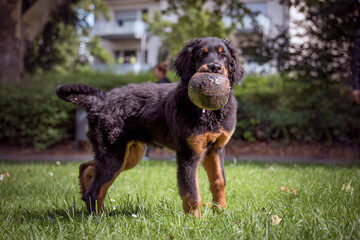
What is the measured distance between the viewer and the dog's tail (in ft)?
12.2

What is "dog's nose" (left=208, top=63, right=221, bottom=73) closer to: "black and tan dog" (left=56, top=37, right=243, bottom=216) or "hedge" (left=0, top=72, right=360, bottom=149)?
"black and tan dog" (left=56, top=37, right=243, bottom=216)

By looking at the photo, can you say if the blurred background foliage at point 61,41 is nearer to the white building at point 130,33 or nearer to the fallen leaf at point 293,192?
the white building at point 130,33

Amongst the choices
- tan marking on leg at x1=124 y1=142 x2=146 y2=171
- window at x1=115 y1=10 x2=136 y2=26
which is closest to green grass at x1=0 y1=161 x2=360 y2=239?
tan marking on leg at x1=124 y1=142 x2=146 y2=171

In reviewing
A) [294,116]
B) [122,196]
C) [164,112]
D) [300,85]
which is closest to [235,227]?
[164,112]

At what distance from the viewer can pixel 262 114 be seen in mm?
9719

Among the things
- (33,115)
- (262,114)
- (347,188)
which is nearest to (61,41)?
(33,115)

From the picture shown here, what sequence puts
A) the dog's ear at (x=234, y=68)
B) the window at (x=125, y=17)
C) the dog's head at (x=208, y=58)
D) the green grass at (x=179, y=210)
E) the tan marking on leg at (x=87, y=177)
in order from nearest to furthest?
the green grass at (x=179, y=210), the dog's head at (x=208, y=58), the dog's ear at (x=234, y=68), the tan marking on leg at (x=87, y=177), the window at (x=125, y=17)

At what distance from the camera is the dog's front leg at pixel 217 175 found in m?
3.42

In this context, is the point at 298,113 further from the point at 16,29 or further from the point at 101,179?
the point at 16,29

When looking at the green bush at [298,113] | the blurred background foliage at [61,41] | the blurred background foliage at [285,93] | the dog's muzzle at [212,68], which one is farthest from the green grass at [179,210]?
the blurred background foliage at [61,41]

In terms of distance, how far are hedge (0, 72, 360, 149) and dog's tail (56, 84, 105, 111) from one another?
Result: 18.3 ft

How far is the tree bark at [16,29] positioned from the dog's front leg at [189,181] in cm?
974

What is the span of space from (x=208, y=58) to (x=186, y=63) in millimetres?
329

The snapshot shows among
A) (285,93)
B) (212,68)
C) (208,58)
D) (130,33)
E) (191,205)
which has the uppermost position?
(130,33)
